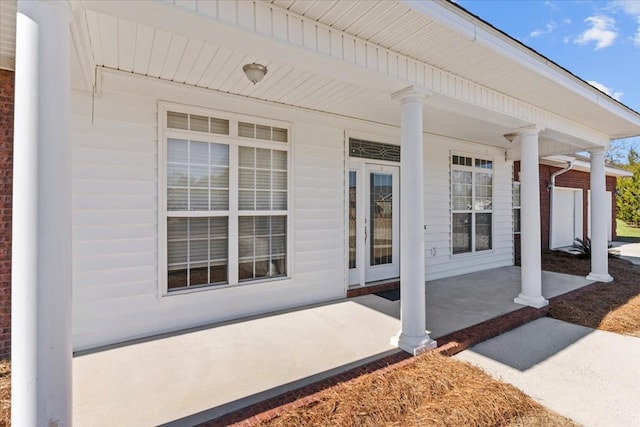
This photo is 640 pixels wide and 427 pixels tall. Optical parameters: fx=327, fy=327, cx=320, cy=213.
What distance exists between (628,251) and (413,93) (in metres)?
11.8

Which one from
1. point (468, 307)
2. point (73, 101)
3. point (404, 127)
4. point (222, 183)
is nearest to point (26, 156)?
point (73, 101)

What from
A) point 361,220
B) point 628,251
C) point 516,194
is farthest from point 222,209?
point 628,251

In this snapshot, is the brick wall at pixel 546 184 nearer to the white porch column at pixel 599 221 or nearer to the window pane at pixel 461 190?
the white porch column at pixel 599 221

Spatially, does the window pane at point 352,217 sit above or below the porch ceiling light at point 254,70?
below

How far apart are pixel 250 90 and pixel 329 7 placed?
68.1 inches

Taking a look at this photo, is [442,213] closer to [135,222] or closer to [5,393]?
[135,222]

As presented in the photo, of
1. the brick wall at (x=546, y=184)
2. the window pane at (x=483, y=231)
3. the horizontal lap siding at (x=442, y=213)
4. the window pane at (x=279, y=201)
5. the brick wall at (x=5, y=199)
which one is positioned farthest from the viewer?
the brick wall at (x=546, y=184)

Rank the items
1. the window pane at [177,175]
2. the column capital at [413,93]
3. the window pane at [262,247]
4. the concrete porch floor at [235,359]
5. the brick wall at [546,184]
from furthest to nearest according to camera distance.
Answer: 1. the brick wall at [546,184]
2. the window pane at [262,247]
3. the window pane at [177,175]
4. the column capital at [413,93]
5. the concrete porch floor at [235,359]

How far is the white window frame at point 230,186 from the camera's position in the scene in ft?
12.2

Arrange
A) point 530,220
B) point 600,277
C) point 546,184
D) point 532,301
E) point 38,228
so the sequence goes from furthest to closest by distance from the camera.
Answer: point 546,184 < point 600,277 < point 530,220 < point 532,301 < point 38,228

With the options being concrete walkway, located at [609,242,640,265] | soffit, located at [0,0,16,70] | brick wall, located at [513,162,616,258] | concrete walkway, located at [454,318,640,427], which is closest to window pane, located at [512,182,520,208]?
brick wall, located at [513,162,616,258]

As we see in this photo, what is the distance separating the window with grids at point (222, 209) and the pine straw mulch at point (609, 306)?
159 inches

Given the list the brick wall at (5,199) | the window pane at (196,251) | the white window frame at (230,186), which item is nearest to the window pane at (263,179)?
the white window frame at (230,186)

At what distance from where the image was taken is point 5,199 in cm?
306
